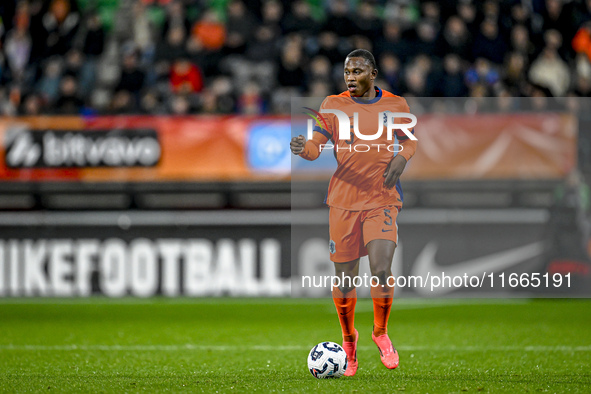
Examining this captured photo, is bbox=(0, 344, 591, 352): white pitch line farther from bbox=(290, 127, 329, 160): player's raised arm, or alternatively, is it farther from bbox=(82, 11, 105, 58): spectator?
bbox=(82, 11, 105, 58): spectator

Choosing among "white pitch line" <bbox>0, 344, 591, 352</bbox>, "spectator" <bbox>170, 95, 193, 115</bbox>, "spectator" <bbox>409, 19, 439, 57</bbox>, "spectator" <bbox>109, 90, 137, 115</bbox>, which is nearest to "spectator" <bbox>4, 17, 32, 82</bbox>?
"spectator" <bbox>109, 90, 137, 115</bbox>

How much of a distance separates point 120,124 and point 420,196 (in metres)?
3.79

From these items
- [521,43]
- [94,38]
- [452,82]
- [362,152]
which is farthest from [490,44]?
[362,152]

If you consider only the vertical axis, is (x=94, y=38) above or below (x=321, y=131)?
above

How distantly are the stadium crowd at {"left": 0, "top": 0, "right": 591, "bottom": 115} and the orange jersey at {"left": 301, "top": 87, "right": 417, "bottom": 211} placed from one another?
5903 millimetres

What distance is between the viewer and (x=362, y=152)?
204 inches

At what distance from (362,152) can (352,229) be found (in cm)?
45

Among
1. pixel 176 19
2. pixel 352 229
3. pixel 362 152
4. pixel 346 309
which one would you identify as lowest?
pixel 346 309

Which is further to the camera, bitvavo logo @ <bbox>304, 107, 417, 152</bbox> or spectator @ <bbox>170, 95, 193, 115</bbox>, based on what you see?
spectator @ <bbox>170, 95, 193, 115</bbox>

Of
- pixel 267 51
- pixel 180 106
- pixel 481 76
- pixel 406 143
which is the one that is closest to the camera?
pixel 406 143

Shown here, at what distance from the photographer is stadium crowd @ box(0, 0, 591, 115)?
11.5 m

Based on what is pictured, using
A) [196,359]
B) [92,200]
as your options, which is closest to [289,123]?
[92,200]

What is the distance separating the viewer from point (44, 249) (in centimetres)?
1091

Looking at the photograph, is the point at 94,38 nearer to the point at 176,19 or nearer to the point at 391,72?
the point at 176,19
